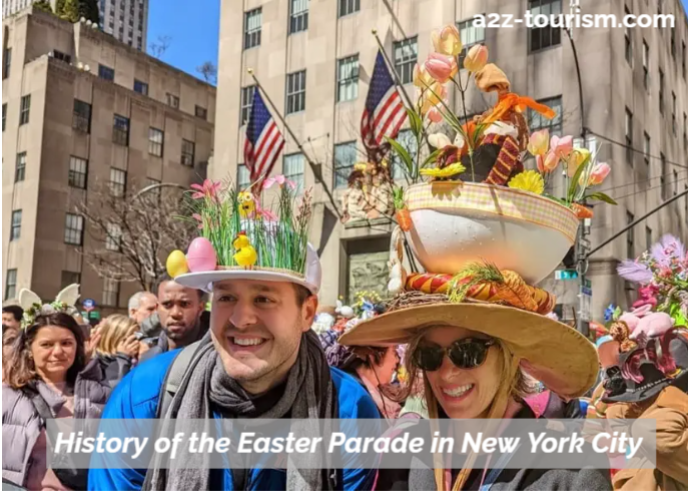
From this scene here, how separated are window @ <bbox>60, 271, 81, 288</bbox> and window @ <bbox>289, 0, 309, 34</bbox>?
1759 centimetres

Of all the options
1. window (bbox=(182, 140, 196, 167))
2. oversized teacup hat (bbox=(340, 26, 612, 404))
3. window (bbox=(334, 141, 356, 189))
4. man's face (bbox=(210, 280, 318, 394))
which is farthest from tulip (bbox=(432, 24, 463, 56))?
window (bbox=(182, 140, 196, 167))

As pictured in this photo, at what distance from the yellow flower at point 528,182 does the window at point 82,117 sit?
34.0 meters

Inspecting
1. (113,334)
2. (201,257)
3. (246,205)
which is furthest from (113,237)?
(201,257)

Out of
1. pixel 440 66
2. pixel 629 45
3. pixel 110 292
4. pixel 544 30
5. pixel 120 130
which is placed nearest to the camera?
pixel 440 66

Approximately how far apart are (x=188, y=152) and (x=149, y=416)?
35375mm

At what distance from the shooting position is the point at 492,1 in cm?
1705

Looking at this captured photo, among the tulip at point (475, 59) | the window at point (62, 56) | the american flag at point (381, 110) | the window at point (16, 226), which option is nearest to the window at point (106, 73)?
the window at point (62, 56)

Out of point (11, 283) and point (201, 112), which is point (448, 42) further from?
point (201, 112)

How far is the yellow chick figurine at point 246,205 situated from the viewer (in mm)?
3082

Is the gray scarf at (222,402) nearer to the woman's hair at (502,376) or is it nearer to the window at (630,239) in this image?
the woman's hair at (502,376)

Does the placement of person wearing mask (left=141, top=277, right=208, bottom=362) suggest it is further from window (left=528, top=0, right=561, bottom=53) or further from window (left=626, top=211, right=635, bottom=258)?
window (left=626, top=211, right=635, bottom=258)

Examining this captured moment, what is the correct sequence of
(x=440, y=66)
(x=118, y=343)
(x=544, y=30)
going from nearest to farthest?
(x=440, y=66) < (x=118, y=343) < (x=544, y=30)

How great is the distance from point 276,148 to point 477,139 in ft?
48.6

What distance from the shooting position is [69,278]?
107 ft
